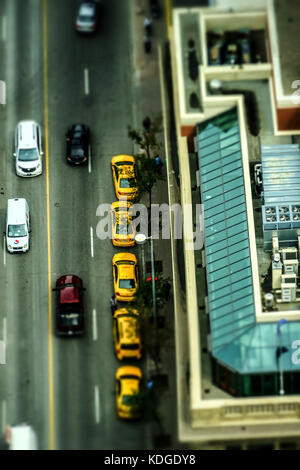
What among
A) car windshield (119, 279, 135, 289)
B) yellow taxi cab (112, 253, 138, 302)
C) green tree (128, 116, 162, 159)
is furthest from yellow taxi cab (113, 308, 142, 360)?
green tree (128, 116, 162, 159)

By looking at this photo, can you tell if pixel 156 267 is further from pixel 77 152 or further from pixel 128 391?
pixel 77 152

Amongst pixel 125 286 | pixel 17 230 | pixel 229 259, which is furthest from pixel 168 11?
pixel 229 259

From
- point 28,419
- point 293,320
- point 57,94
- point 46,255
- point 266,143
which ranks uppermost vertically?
point 57,94

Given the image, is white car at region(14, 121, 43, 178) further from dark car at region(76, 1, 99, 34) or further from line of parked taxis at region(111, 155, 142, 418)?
dark car at region(76, 1, 99, 34)

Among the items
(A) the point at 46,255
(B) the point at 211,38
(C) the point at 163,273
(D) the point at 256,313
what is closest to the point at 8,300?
(A) the point at 46,255

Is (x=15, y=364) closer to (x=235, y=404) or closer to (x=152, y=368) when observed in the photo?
(x=152, y=368)

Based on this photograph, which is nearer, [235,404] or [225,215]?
[235,404]

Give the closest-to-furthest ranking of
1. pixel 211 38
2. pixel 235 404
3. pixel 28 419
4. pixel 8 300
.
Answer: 1. pixel 235 404
2. pixel 28 419
3. pixel 8 300
4. pixel 211 38

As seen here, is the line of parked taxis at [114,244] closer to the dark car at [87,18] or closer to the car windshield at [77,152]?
the car windshield at [77,152]
